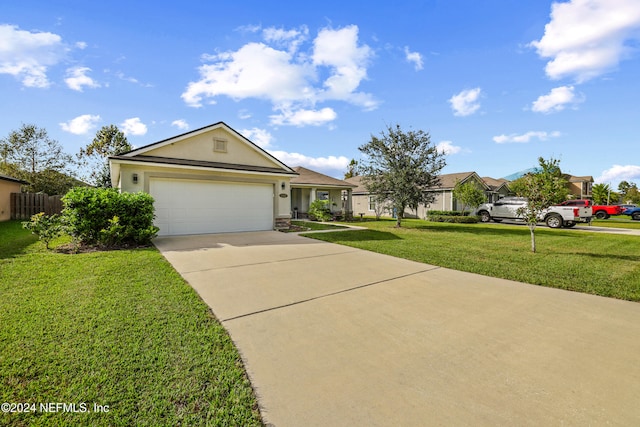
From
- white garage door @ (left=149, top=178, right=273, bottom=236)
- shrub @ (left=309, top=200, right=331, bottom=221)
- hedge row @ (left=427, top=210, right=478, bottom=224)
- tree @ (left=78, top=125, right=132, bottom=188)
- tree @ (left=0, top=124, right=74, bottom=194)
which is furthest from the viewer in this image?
tree @ (left=78, top=125, right=132, bottom=188)

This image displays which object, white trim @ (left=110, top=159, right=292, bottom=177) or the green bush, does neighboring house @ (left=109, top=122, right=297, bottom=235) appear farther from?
the green bush

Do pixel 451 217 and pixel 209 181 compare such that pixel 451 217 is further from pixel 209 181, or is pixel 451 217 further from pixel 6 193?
pixel 6 193

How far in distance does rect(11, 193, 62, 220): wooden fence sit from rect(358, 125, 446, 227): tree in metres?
21.1

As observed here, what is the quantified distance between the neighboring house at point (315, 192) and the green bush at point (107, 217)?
12.0m

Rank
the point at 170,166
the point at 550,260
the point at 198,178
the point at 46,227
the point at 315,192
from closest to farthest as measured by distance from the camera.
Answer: the point at 550,260
the point at 46,227
the point at 170,166
the point at 198,178
the point at 315,192

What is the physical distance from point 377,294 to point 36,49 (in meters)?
14.4

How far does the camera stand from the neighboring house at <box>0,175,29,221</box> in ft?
51.2

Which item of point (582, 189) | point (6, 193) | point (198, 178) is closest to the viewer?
point (198, 178)

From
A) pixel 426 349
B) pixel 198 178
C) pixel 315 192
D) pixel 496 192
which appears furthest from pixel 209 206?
pixel 496 192

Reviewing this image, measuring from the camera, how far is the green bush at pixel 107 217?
7.84 metres

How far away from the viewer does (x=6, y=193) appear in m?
16.2

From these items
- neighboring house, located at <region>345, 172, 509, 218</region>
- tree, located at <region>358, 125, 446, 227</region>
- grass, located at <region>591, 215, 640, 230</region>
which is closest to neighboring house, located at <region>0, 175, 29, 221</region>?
tree, located at <region>358, 125, 446, 227</region>

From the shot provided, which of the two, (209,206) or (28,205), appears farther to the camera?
(28,205)

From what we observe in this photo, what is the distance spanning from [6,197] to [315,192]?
62.7ft
